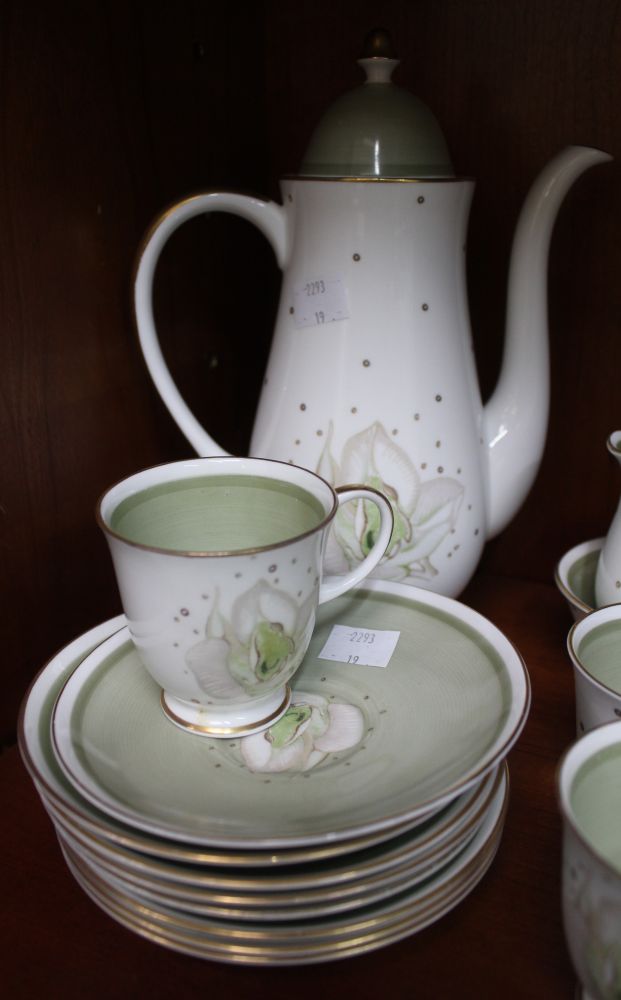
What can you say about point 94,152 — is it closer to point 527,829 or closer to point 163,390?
A: point 163,390

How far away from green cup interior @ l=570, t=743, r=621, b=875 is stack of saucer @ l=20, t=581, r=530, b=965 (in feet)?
0.16

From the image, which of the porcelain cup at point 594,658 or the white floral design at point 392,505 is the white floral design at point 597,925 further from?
the white floral design at point 392,505

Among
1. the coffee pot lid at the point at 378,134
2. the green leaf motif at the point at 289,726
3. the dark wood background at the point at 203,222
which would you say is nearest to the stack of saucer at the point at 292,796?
the green leaf motif at the point at 289,726

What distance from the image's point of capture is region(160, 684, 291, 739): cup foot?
1.47 feet

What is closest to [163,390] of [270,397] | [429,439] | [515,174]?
[270,397]

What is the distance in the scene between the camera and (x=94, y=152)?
528 mm

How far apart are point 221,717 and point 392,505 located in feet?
0.57

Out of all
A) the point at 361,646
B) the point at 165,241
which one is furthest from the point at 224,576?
the point at 165,241

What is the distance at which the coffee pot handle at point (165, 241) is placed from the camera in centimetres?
53

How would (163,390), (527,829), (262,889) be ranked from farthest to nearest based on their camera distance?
(163,390), (527,829), (262,889)

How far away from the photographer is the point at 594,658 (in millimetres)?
476

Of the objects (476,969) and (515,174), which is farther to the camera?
(515,174)

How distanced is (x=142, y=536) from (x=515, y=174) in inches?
15.2

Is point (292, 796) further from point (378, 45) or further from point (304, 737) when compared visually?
point (378, 45)
